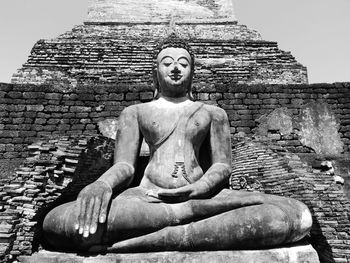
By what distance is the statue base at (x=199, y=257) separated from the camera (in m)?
2.53

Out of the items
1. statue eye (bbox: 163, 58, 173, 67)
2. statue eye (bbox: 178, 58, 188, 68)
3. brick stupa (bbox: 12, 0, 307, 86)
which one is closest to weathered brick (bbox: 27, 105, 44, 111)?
statue eye (bbox: 163, 58, 173, 67)

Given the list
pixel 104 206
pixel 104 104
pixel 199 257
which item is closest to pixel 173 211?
pixel 199 257

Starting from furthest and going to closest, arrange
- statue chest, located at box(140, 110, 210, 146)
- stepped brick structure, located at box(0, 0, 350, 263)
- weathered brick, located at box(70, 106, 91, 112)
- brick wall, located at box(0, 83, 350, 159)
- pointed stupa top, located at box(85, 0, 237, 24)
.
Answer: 1. pointed stupa top, located at box(85, 0, 237, 24)
2. weathered brick, located at box(70, 106, 91, 112)
3. brick wall, located at box(0, 83, 350, 159)
4. stepped brick structure, located at box(0, 0, 350, 263)
5. statue chest, located at box(140, 110, 210, 146)

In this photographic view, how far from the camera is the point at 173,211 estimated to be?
2.71 metres

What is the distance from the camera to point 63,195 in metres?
4.26

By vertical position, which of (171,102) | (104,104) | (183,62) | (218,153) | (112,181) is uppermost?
(104,104)

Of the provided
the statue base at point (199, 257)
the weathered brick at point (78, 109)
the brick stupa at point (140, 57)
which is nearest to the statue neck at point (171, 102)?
the statue base at point (199, 257)

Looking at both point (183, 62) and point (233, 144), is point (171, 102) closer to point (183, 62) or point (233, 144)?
point (183, 62)

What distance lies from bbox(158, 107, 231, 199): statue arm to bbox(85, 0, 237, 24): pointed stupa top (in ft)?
35.5

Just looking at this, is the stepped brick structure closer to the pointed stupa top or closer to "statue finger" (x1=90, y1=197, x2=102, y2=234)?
"statue finger" (x1=90, y1=197, x2=102, y2=234)

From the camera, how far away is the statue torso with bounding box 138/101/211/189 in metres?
3.16

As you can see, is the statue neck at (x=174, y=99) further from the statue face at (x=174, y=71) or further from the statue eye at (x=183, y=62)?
the statue eye at (x=183, y=62)

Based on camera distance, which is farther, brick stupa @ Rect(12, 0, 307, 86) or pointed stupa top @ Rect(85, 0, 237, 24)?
pointed stupa top @ Rect(85, 0, 237, 24)

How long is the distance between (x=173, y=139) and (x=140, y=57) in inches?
293
